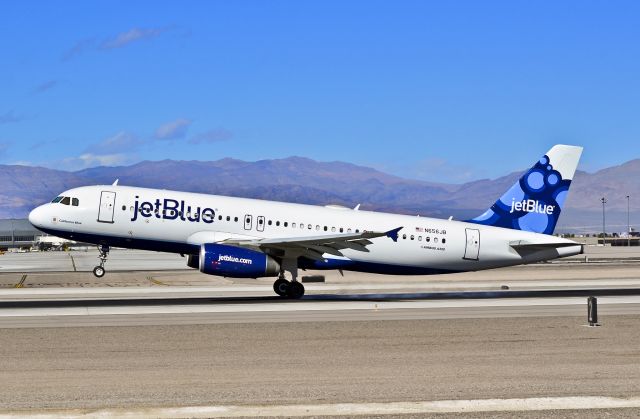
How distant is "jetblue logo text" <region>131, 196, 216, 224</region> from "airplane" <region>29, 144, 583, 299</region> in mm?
42

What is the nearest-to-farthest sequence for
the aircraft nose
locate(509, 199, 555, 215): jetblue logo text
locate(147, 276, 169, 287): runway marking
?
the aircraft nose
locate(509, 199, 555, 215): jetblue logo text
locate(147, 276, 169, 287): runway marking

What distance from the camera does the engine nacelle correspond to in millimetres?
37062

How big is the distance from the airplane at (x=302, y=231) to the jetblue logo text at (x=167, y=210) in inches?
1.6

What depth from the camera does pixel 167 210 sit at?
39.3 meters

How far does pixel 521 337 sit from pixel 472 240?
56.6ft

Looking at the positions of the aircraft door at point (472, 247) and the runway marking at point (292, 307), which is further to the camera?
the aircraft door at point (472, 247)

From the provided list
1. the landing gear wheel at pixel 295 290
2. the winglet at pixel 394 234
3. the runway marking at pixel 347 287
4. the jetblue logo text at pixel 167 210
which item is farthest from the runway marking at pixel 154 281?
the winglet at pixel 394 234

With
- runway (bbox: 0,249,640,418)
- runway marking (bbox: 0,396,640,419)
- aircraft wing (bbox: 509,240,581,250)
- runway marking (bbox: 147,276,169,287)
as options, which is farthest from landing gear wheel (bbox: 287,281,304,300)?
runway marking (bbox: 0,396,640,419)

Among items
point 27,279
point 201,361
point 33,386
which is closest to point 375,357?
point 201,361

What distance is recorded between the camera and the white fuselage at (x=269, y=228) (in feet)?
129

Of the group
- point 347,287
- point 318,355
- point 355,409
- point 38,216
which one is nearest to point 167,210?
point 38,216

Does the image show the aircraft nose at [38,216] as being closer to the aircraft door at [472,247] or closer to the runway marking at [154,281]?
the runway marking at [154,281]

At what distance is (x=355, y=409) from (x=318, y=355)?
22.5 feet

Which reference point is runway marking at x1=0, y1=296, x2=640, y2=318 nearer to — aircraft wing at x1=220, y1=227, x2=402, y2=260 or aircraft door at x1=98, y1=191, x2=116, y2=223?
aircraft wing at x1=220, y1=227, x2=402, y2=260
